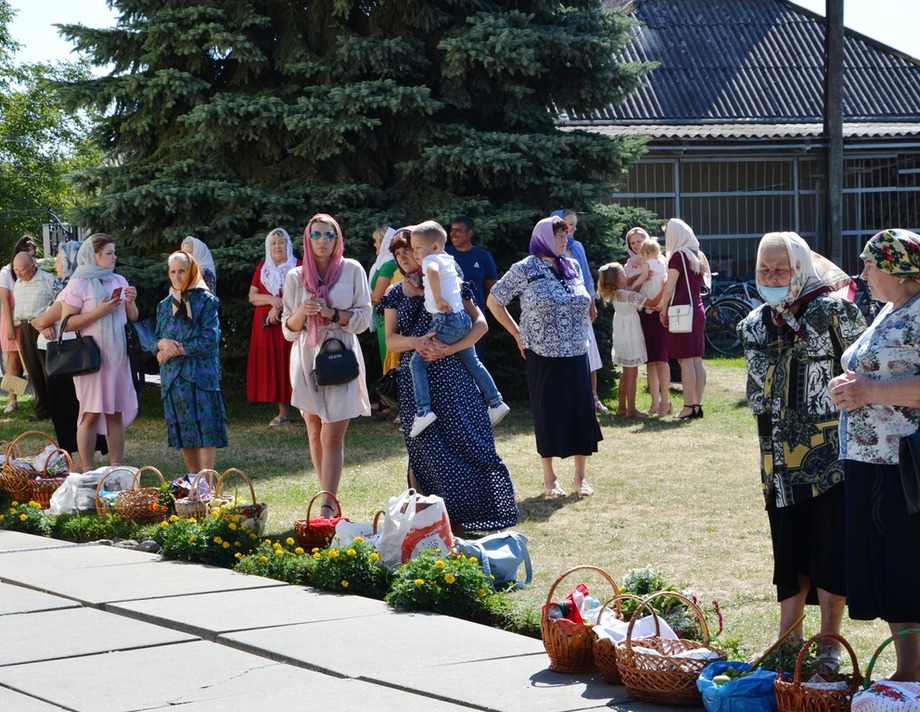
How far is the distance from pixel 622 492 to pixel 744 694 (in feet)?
17.1

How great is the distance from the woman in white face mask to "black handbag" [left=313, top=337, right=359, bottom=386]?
11.6 feet

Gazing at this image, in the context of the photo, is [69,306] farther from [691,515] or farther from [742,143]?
[742,143]

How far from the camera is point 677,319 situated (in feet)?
44.8

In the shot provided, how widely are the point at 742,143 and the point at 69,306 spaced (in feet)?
52.9

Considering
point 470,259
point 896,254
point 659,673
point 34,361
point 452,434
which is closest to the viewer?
point 896,254

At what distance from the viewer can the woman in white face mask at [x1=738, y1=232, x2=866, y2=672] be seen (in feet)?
17.6

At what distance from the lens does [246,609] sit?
22.1ft

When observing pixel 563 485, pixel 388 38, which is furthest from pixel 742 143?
pixel 563 485

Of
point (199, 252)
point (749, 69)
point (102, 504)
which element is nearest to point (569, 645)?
point (102, 504)

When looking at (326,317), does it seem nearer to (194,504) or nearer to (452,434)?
(452,434)

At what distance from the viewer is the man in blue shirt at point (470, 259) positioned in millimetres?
12711

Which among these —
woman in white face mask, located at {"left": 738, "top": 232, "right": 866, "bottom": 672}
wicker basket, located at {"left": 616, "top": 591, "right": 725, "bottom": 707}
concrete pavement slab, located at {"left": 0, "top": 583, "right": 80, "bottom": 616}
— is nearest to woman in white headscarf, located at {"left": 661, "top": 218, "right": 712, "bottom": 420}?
concrete pavement slab, located at {"left": 0, "top": 583, "right": 80, "bottom": 616}

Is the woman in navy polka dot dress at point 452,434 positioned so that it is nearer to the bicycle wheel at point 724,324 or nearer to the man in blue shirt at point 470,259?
the man in blue shirt at point 470,259

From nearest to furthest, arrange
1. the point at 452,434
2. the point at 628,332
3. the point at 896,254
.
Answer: the point at 896,254 → the point at 452,434 → the point at 628,332
